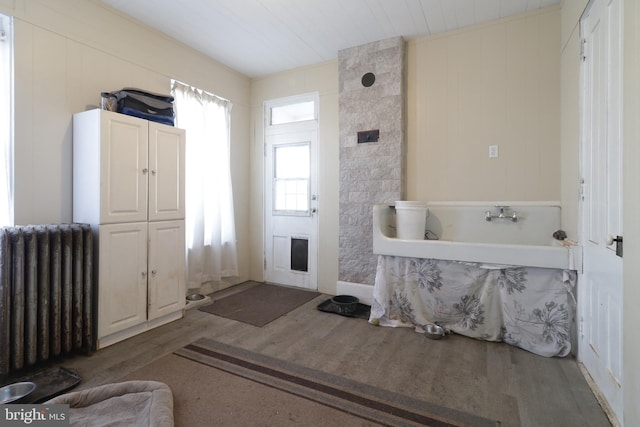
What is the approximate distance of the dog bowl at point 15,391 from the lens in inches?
63.2

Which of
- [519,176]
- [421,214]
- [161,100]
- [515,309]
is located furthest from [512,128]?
[161,100]

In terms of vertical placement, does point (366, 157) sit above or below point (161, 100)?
below

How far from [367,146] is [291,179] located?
1.11 meters

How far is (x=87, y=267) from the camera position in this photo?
2150 millimetres

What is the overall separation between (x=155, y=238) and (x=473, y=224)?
9.30 feet

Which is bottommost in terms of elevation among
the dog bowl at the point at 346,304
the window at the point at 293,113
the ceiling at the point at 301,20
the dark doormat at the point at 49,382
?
the dark doormat at the point at 49,382

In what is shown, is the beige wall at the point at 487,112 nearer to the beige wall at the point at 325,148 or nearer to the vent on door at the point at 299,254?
the beige wall at the point at 325,148

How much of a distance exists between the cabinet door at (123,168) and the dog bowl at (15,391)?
3.38ft

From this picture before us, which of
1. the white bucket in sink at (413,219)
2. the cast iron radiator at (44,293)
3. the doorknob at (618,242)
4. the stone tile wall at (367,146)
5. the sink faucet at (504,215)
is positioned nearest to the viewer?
the doorknob at (618,242)

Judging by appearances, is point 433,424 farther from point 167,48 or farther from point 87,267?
point 167,48

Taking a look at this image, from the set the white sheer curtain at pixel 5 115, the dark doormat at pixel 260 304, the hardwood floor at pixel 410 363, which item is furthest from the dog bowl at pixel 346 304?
the white sheer curtain at pixel 5 115

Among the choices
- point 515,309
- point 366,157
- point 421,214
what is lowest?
point 515,309

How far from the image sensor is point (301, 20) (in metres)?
2.85

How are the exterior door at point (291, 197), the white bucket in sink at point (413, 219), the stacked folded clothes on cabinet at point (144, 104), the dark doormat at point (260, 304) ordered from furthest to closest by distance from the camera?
the exterior door at point (291, 197)
the dark doormat at point (260, 304)
the white bucket in sink at point (413, 219)
the stacked folded clothes on cabinet at point (144, 104)
